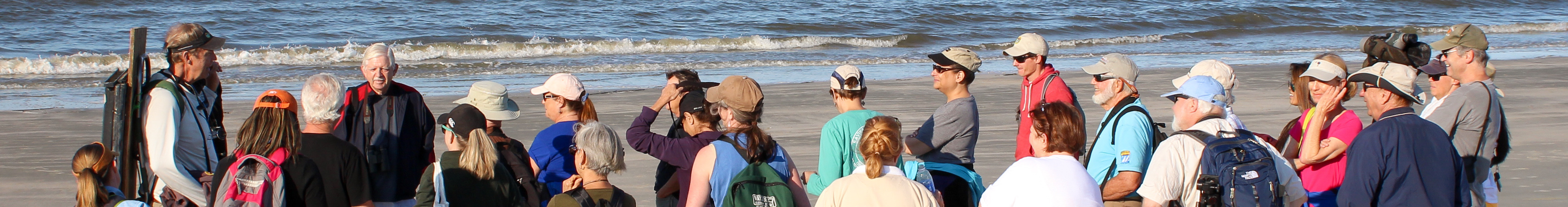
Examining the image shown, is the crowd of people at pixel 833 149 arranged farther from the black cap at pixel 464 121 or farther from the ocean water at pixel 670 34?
the ocean water at pixel 670 34

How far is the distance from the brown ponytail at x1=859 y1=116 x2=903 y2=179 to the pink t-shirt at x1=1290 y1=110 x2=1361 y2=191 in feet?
4.87

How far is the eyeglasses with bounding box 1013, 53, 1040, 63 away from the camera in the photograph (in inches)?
206

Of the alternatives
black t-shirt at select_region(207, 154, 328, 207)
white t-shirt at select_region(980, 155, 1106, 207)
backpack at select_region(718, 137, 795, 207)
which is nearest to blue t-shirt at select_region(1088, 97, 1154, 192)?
white t-shirt at select_region(980, 155, 1106, 207)

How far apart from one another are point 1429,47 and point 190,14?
2561 cm

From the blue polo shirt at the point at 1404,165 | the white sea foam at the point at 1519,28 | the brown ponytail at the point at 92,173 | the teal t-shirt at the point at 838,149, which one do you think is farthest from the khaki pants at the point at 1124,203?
the white sea foam at the point at 1519,28

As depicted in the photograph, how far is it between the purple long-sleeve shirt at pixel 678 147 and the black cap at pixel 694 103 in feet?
0.27

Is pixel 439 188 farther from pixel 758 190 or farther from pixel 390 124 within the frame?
pixel 758 190

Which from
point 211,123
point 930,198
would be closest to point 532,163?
point 211,123

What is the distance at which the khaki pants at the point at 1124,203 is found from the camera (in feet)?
12.6

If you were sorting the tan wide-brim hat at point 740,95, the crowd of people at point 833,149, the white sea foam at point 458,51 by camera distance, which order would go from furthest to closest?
the white sea foam at point 458,51, the tan wide-brim hat at point 740,95, the crowd of people at point 833,149

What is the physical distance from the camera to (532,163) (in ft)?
13.6

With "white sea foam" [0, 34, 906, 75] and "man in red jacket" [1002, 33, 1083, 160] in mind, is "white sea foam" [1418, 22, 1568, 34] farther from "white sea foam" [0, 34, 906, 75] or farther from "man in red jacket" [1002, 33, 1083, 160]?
"man in red jacket" [1002, 33, 1083, 160]

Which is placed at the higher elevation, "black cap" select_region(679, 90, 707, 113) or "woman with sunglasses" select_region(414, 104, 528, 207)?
"black cap" select_region(679, 90, 707, 113)

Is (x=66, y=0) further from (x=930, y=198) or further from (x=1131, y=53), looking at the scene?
A: (x=930, y=198)
